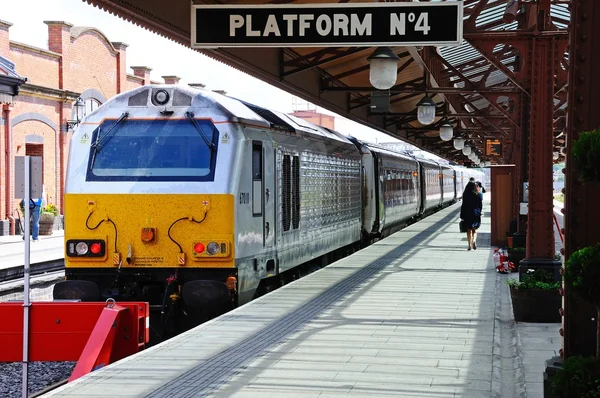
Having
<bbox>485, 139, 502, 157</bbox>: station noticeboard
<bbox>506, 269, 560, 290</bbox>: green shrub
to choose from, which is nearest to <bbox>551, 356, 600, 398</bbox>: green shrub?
<bbox>506, 269, 560, 290</bbox>: green shrub

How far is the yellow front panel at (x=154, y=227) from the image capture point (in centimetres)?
1002

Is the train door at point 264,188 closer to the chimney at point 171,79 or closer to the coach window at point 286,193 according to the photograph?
the coach window at point 286,193

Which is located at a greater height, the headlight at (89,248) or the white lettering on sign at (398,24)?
the white lettering on sign at (398,24)

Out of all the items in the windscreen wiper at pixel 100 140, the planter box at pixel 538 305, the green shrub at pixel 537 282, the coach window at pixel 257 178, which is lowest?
the planter box at pixel 538 305

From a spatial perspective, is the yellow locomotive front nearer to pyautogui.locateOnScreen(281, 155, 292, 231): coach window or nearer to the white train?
the white train

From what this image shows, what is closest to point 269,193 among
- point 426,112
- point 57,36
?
point 426,112

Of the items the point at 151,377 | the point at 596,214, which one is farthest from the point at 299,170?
the point at 596,214

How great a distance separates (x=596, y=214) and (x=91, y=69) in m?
32.6

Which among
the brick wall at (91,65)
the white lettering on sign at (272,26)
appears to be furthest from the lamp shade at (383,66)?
the brick wall at (91,65)

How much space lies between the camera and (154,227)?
10.1 metres

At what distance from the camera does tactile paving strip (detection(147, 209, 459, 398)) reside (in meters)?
6.75

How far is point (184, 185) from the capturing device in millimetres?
10086

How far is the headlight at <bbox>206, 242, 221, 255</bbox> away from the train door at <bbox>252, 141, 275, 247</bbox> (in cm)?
82

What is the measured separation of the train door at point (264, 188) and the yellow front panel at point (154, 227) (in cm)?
79
